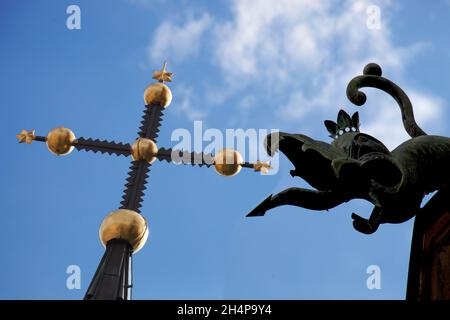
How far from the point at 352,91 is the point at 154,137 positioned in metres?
10.8

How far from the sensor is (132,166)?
15.0 metres

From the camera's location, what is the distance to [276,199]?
4719mm

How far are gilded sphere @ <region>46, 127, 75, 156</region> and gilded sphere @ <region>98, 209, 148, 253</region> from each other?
77.7 inches

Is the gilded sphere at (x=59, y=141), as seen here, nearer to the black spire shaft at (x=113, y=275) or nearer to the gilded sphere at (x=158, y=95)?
the gilded sphere at (x=158, y=95)

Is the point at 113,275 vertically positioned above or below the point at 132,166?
below

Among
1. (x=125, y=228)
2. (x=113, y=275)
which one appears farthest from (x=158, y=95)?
(x=113, y=275)

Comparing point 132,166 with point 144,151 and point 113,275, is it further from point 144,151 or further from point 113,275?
point 113,275

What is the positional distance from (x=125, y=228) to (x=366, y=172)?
30.4 feet

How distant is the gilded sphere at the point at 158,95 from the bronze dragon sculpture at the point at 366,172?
Answer: 11.2m

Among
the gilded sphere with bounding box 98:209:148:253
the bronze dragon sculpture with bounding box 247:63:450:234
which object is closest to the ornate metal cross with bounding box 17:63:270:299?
Answer: the gilded sphere with bounding box 98:209:148:253

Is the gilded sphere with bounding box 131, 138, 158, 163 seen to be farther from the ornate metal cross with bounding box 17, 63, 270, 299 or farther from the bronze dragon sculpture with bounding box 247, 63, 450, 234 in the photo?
the bronze dragon sculpture with bounding box 247, 63, 450, 234

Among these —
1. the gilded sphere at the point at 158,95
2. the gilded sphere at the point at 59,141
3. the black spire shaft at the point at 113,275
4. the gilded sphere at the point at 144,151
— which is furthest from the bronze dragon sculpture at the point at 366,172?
the gilded sphere at the point at 158,95

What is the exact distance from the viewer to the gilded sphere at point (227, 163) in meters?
14.7
